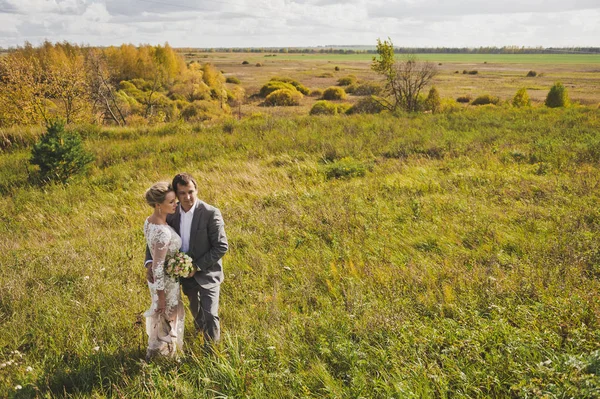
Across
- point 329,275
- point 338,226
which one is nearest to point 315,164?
point 338,226

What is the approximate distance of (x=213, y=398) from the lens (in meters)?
2.75

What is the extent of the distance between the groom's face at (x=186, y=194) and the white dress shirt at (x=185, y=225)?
8 cm

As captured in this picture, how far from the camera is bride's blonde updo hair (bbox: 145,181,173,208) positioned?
303cm

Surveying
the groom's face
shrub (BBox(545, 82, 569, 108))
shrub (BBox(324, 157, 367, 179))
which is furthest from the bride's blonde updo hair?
shrub (BBox(545, 82, 569, 108))

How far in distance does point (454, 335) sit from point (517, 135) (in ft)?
41.1

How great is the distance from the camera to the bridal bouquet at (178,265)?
3.13m

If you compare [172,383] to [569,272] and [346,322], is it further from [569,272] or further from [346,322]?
[569,272]

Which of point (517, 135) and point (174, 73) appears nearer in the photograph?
point (517, 135)

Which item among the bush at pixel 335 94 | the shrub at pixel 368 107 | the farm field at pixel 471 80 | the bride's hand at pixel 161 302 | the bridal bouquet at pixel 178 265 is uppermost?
the farm field at pixel 471 80

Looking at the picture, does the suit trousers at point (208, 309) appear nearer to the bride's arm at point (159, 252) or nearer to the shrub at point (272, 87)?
the bride's arm at point (159, 252)

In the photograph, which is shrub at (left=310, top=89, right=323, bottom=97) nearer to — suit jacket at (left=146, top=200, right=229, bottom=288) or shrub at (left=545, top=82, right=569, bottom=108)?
shrub at (left=545, top=82, right=569, bottom=108)

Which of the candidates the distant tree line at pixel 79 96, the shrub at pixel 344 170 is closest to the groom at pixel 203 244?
the shrub at pixel 344 170

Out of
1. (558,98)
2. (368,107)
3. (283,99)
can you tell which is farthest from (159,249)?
(283,99)

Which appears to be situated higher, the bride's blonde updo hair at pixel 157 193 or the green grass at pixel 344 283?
the bride's blonde updo hair at pixel 157 193
